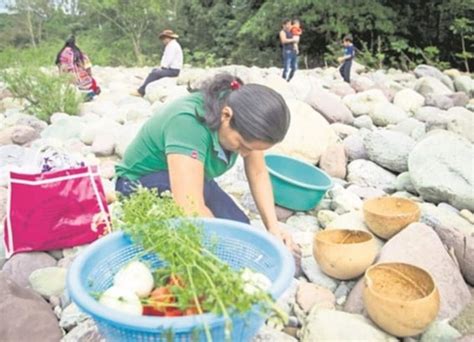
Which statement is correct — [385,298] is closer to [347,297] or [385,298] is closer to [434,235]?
[347,297]

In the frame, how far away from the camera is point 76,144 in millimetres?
4477

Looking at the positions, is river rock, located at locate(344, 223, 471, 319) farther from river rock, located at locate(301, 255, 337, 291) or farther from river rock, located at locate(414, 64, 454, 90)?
river rock, located at locate(414, 64, 454, 90)

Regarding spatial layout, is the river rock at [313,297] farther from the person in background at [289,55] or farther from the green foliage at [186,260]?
the person in background at [289,55]

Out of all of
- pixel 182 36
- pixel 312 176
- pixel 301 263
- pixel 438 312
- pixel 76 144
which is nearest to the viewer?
pixel 438 312

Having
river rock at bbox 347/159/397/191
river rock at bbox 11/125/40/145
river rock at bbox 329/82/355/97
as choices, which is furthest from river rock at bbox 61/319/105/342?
river rock at bbox 329/82/355/97

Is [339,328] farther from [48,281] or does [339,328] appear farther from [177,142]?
[48,281]

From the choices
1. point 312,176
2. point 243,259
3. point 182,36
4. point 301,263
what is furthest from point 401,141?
point 182,36

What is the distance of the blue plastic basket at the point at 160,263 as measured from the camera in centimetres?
123

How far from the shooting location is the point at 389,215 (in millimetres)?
2590

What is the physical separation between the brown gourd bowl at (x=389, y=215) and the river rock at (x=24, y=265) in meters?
1.58

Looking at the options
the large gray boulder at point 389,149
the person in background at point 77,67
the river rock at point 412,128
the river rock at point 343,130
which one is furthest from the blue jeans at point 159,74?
the large gray boulder at point 389,149

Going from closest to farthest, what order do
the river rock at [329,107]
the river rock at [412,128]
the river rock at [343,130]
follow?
the river rock at [412,128], the river rock at [343,130], the river rock at [329,107]

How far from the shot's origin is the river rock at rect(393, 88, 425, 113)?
5.52 metres

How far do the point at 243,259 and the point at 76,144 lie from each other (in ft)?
10.4
